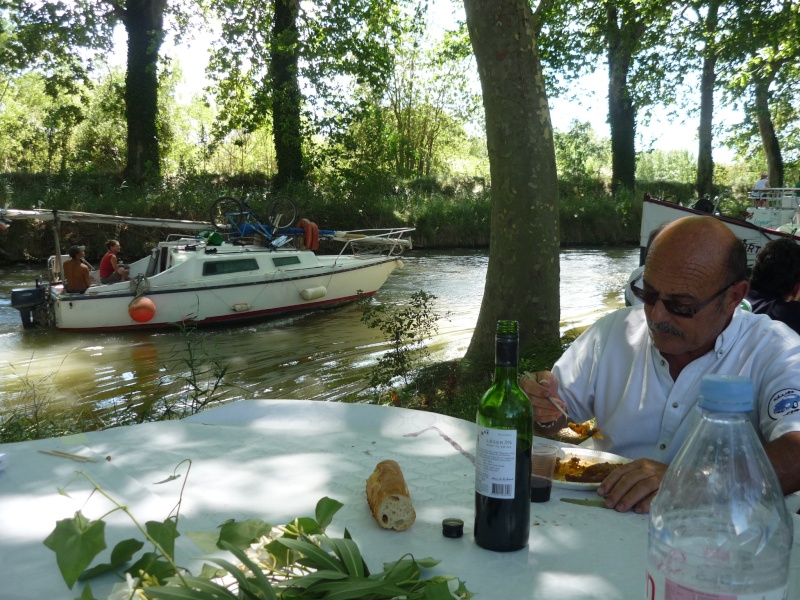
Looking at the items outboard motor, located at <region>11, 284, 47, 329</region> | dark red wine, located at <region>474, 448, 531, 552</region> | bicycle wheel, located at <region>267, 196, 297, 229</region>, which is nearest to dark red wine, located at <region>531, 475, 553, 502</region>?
dark red wine, located at <region>474, 448, 531, 552</region>

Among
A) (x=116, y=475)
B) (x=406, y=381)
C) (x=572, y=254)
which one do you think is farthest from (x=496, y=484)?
(x=572, y=254)

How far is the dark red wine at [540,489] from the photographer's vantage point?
1.97m

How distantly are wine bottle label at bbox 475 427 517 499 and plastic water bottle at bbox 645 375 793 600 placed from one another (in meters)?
0.32

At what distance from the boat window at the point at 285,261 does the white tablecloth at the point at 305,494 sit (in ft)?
44.3

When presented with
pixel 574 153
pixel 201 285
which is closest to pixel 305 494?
pixel 201 285

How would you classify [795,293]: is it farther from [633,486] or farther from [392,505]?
[392,505]

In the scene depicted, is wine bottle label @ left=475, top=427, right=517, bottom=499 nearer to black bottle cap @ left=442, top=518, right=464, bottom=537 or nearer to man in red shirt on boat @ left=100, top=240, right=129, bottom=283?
black bottle cap @ left=442, top=518, right=464, bottom=537

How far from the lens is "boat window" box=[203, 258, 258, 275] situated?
15.2 m

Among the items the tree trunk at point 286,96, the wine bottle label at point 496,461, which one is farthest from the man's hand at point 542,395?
the tree trunk at point 286,96

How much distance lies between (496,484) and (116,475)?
1101 millimetres

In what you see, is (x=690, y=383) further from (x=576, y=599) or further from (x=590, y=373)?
(x=576, y=599)

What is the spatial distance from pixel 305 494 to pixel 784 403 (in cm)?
143

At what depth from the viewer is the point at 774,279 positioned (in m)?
4.62

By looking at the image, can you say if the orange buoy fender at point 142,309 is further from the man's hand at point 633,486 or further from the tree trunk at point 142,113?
the tree trunk at point 142,113
